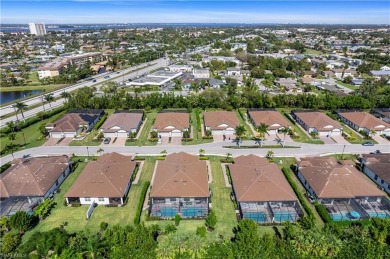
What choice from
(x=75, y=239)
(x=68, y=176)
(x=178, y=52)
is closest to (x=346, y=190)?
(x=75, y=239)

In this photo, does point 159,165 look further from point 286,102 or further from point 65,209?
point 286,102

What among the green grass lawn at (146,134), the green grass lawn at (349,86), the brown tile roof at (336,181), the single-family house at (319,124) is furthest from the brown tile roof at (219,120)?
the green grass lawn at (349,86)

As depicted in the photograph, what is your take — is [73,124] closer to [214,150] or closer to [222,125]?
[214,150]

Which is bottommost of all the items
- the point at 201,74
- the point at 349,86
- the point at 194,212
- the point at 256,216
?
the point at 349,86

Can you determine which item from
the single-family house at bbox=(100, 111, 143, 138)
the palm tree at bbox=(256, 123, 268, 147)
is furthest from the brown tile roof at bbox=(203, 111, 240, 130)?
the single-family house at bbox=(100, 111, 143, 138)

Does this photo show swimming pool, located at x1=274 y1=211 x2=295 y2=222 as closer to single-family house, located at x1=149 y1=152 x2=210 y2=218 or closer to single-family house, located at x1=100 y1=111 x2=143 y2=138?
single-family house, located at x1=149 y1=152 x2=210 y2=218

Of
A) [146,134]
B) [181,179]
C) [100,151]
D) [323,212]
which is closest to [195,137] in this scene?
[146,134]

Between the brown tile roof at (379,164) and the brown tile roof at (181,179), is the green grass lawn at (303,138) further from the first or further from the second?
the brown tile roof at (181,179)
